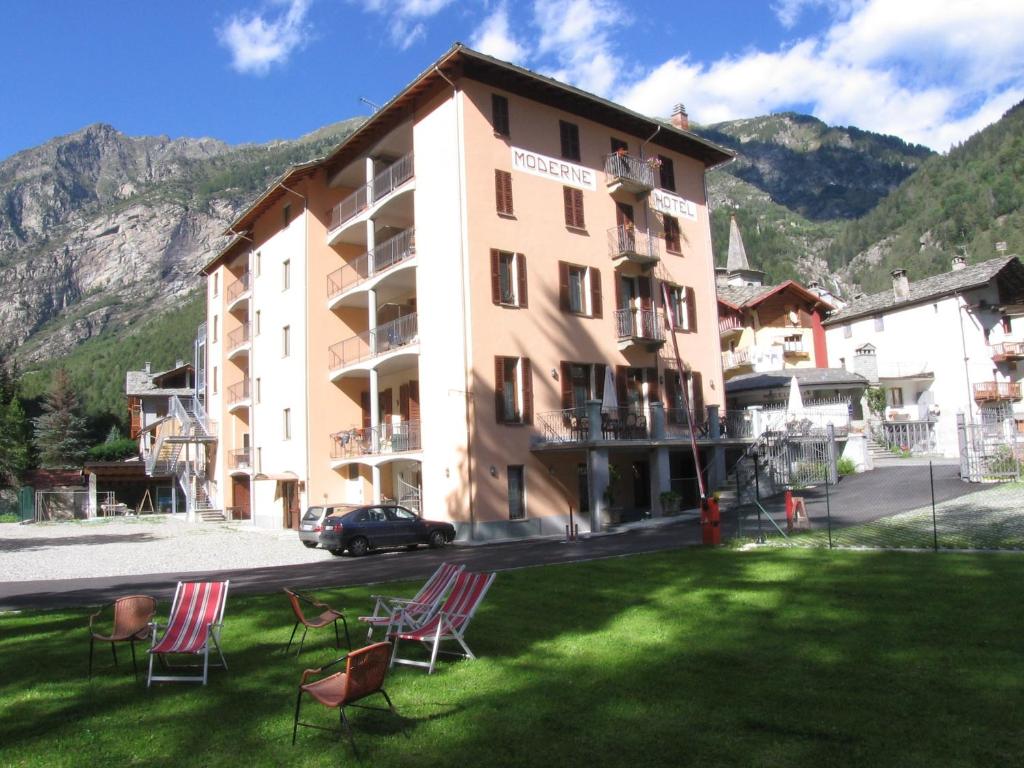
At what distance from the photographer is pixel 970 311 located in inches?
1827

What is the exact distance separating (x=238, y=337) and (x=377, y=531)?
77.1ft

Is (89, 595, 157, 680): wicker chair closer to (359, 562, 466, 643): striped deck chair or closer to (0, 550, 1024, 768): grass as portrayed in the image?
(0, 550, 1024, 768): grass

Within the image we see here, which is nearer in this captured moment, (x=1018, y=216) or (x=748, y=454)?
(x=748, y=454)

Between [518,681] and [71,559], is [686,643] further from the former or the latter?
[71,559]

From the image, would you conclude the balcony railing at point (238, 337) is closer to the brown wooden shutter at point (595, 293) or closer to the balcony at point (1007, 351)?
the brown wooden shutter at point (595, 293)

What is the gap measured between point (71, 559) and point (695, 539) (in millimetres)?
17370

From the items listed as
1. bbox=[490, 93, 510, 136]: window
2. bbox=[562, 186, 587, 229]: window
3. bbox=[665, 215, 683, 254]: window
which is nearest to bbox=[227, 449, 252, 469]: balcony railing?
bbox=[562, 186, 587, 229]: window

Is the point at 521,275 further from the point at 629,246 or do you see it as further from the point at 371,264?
the point at 371,264

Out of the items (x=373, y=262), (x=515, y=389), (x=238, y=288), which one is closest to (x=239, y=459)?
(x=238, y=288)

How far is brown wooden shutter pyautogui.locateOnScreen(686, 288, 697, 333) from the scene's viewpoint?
32.4 metres

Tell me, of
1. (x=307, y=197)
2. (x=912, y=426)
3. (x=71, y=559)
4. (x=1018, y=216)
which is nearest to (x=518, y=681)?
(x=71, y=559)

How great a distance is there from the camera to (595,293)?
29047 mm

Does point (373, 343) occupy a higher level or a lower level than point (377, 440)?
higher

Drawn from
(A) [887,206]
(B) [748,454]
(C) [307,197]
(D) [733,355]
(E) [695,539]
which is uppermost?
(A) [887,206]
